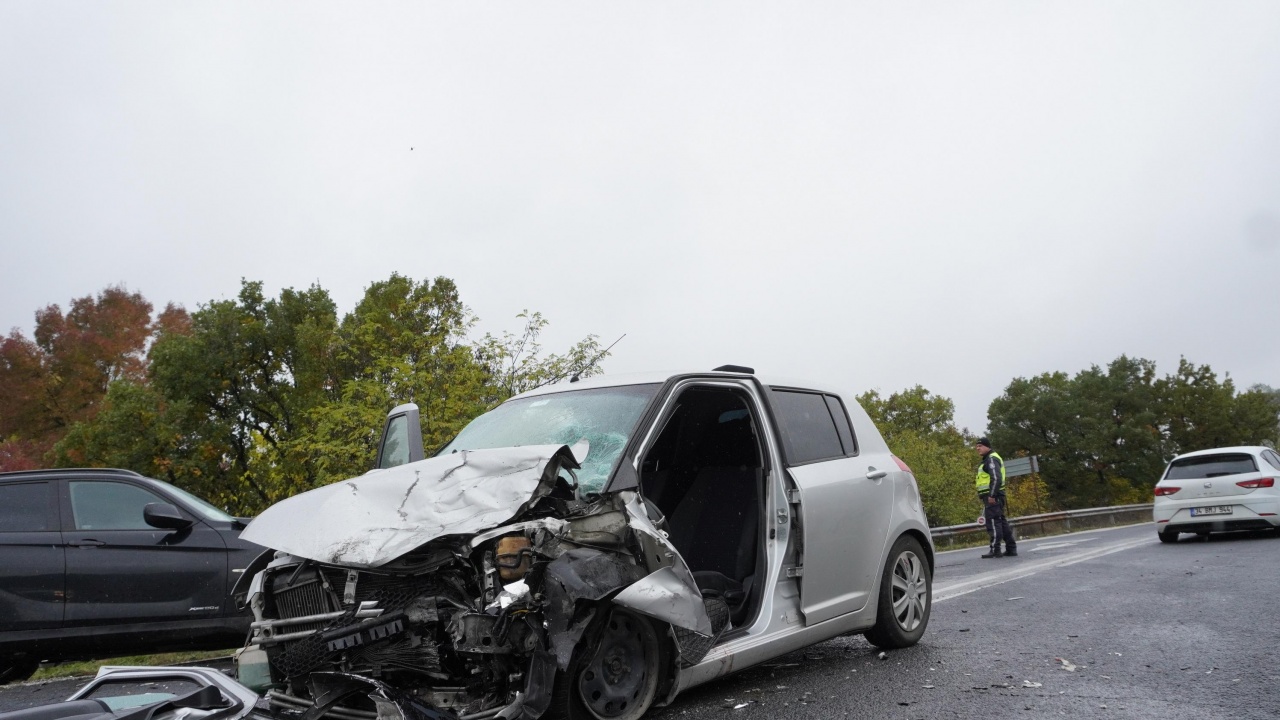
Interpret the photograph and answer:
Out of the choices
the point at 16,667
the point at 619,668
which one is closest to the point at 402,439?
the point at 619,668

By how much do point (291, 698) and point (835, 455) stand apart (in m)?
3.44

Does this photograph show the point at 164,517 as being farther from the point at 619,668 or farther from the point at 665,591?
the point at 665,591

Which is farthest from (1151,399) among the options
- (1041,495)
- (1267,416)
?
(1041,495)

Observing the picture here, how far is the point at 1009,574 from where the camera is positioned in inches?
433

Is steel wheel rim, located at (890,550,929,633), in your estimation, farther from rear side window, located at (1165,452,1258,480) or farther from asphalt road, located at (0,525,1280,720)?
rear side window, located at (1165,452,1258,480)

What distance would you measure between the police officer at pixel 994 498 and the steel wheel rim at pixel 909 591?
362 inches

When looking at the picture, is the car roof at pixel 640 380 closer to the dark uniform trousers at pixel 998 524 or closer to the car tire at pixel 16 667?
the car tire at pixel 16 667

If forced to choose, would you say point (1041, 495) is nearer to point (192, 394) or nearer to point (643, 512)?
point (192, 394)

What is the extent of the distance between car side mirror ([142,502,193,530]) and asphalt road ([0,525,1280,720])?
118 cm

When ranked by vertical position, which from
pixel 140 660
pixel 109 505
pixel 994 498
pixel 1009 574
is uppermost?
pixel 109 505

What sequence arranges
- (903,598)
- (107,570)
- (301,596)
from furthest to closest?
(107,570) < (903,598) < (301,596)

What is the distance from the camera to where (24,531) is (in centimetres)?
644

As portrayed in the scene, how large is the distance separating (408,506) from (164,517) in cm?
378

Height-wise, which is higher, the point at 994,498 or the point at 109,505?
the point at 109,505
